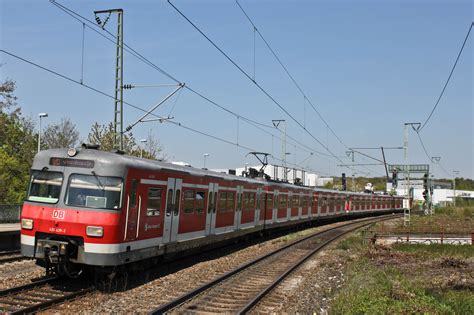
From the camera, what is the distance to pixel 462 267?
16.1 meters

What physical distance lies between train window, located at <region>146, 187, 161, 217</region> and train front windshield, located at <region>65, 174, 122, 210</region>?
4.59 feet

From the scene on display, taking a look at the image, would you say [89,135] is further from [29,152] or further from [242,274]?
[242,274]

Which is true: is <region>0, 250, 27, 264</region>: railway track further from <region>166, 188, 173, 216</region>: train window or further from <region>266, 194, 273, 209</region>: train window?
<region>266, 194, 273, 209</region>: train window

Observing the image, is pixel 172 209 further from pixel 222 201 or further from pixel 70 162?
pixel 222 201

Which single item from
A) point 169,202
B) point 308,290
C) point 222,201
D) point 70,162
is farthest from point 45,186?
point 222,201

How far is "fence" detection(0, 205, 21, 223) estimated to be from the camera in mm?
29967

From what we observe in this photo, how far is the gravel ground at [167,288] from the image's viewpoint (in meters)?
9.46

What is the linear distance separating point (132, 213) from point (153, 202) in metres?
1.17

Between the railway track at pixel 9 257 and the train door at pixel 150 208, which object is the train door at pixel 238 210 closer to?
the train door at pixel 150 208

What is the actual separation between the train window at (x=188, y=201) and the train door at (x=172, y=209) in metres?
0.46

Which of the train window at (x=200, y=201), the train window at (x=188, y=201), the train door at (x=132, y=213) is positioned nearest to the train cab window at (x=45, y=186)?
the train door at (x=132, y=213)

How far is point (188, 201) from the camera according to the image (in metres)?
14.9

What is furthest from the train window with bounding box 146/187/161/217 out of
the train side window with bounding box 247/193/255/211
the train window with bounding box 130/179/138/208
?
the train side window with bounding box 247/193/255/211

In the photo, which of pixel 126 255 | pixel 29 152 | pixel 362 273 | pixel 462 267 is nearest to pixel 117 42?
pixel 126 255
